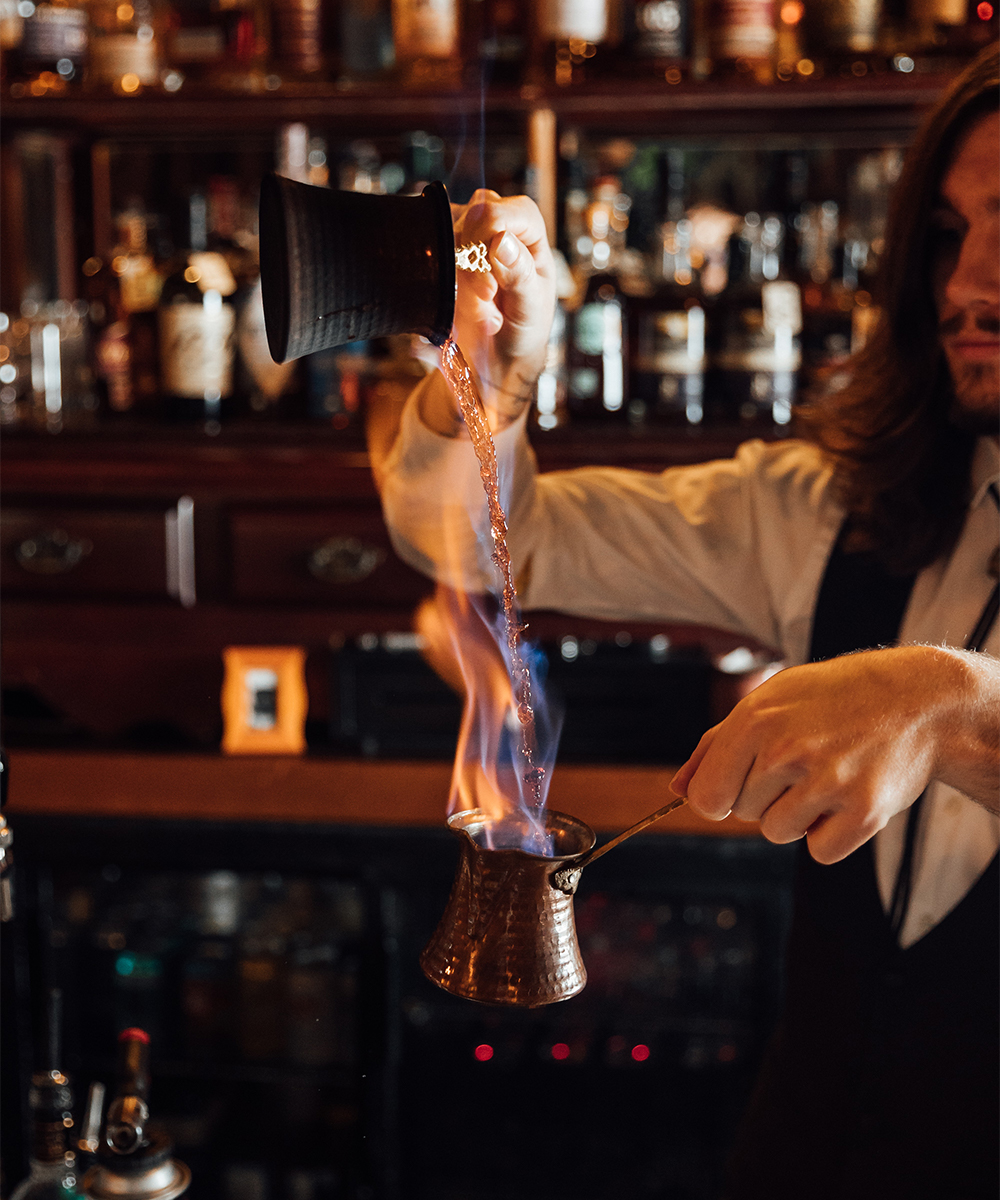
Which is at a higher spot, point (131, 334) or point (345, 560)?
point (131, 334)

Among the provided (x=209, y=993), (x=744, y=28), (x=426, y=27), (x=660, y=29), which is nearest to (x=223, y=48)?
(x=426, y=27)

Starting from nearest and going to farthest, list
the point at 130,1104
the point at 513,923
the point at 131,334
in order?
the point at 513,923
the point at 130,1104
the point at 131,334

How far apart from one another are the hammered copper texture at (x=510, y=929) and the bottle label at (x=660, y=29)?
1.56m

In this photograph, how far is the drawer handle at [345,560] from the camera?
6.08 ft

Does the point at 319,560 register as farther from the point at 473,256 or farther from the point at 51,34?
the point at 473,256

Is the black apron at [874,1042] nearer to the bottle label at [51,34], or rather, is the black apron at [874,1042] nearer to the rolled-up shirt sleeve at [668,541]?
the rolled-up shirt sleeve at [668,541]

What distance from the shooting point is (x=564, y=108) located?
1.88 metres

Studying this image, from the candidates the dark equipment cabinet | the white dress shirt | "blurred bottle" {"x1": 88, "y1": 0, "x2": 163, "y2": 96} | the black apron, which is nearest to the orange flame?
the white dress shirt

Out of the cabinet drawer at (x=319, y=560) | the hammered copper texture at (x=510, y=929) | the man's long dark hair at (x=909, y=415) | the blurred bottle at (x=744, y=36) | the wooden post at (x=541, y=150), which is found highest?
the blurred bottle at (x=744, y=36)

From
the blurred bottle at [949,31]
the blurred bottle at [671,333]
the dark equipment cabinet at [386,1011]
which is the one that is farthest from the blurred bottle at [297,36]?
the dark equipment cabinet at [386,1011]

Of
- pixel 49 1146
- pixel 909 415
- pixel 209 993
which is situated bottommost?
pixel 209 993

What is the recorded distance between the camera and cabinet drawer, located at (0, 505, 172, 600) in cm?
189

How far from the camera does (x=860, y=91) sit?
180 centimetres

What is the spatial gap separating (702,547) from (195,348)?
1.04 m
